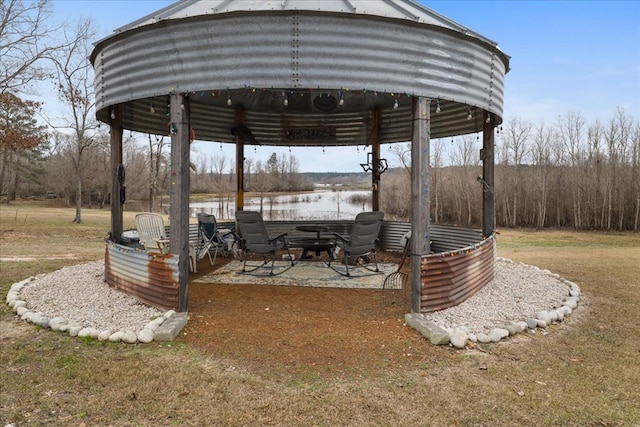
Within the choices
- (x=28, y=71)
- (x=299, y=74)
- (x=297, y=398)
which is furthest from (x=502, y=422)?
(x=28, y=71)

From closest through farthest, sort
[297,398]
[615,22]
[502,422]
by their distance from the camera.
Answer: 1. [502,422]
2. [297,398]
3. [615,22]

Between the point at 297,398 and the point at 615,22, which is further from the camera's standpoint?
the point at 615,22

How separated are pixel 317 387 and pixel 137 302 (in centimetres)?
270

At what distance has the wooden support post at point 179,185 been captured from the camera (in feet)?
13.4

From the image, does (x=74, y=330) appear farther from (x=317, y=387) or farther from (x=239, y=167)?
(x=239, y=167)

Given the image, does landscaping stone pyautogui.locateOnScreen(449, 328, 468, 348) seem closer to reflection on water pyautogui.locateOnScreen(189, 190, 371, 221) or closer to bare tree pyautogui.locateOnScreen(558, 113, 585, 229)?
reflection on water pyautogui.locateOnScreen(189, 190, 371, 221)

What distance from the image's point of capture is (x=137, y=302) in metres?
4.54

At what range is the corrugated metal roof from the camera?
13.0 feet

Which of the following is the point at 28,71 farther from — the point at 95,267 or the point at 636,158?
the point at 636,158

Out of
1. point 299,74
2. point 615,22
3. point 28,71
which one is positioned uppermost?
point 28,71

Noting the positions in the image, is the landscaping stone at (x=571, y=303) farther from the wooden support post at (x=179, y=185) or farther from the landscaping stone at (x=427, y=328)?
the wooden support post at (x=179, y=185)

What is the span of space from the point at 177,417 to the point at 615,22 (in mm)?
8751

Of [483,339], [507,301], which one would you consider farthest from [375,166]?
[483,339]

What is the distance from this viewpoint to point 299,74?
3.89m
